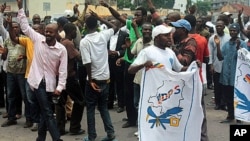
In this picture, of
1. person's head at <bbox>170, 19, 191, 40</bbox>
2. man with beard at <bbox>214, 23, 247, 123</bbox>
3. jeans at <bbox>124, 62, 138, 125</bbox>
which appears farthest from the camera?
man with beard at <bbox>214, 23, 247, 123</bbox>

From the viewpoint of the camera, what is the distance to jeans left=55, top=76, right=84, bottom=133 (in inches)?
272

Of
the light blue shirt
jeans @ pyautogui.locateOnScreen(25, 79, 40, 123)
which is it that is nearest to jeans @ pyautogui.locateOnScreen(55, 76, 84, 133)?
jeans @ pyautogui.locateOnScreen(25, 79, 40, 123)

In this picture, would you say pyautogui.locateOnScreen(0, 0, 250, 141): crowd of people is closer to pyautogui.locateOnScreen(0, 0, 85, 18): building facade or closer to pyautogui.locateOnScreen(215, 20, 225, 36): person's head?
pyautogui.locateOnScreen(215, 20, 225, 36): person's head

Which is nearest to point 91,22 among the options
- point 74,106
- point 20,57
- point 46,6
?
point 74,106

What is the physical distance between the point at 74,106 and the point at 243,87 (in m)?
2.82

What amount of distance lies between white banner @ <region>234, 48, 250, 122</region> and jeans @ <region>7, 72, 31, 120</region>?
3.65 metres

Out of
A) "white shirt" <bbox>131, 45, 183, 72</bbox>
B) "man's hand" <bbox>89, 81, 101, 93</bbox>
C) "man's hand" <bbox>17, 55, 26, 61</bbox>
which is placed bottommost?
"man's hand" <bbox>89, 81, 101, 93</bbox>

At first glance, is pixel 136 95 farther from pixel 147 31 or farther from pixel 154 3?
pixel 154 3

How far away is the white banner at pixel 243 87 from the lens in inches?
272

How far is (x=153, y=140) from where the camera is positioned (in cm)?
495

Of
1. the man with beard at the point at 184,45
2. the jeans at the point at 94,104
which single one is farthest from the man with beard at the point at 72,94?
the man with beard at the point at 184,45

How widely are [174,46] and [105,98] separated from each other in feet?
4.91

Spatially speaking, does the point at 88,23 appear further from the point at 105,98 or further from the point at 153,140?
the point at 153,140

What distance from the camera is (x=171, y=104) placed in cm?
486
